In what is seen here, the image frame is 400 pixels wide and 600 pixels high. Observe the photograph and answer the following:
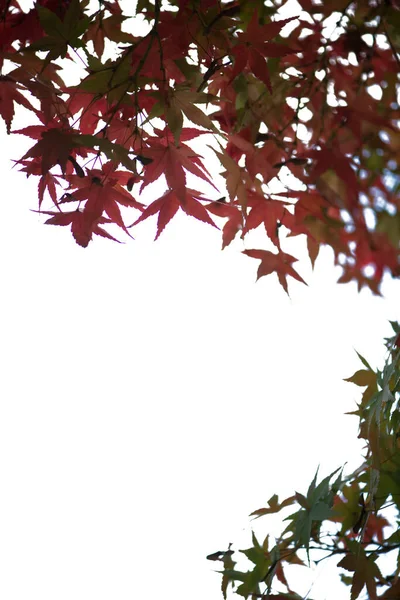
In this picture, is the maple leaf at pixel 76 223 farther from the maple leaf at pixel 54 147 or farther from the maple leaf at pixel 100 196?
the maple leaf at pixel 54 147

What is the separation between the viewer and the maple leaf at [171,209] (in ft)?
2.45

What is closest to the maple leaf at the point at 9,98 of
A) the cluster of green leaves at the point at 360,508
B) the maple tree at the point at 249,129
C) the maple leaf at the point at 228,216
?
the maple tree at the point at 249,129

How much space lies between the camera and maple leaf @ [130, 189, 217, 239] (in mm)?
746

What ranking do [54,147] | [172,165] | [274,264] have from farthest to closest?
[274,264], [172,165], [54,147]

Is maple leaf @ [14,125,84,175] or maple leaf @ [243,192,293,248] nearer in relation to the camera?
maple leaf @ [14,125,84,175]

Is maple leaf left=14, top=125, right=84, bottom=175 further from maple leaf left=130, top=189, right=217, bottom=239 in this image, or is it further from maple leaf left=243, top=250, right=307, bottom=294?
maple leaf left=243, top=250, right=307, bottom=294

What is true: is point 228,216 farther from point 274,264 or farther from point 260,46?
point 260,46

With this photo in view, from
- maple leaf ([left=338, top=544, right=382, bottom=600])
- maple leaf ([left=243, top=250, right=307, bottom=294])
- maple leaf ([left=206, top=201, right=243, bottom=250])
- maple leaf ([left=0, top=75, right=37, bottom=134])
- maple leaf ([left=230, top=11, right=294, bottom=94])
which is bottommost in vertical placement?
maple leaf ([left=338, top=544, right=382, bottom=600])

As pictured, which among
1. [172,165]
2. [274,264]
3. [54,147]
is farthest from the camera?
[274,264]

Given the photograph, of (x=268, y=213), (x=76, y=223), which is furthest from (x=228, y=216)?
(x=76, y=223)

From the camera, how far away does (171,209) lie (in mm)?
757

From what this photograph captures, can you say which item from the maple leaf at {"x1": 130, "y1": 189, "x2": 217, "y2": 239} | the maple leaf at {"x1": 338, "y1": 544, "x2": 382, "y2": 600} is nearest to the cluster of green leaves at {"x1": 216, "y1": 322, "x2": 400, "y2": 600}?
the maple leaf at {"x1": 338, "y1": 544, "x2": 382, "y2": 600}

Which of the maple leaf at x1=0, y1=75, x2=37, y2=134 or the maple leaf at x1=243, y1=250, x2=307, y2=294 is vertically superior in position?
the maple leaf at x1=0, y1=75, x2=37, y2=134

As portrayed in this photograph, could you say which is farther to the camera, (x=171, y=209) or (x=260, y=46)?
(x=171, y=209)
